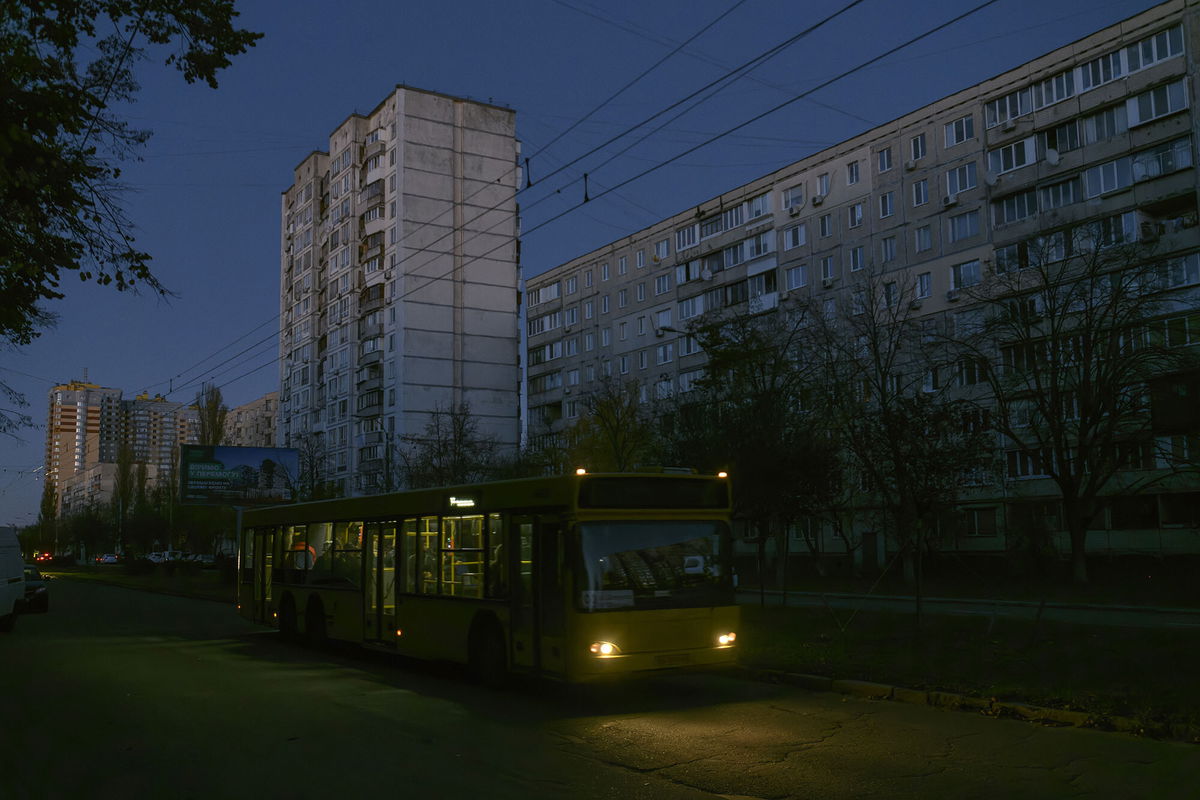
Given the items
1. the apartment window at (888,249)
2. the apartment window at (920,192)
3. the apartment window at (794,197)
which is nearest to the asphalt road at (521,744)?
the apartment window at (920,192)

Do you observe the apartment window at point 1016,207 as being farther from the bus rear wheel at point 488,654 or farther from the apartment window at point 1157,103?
the bus rear wheel at point 488,654

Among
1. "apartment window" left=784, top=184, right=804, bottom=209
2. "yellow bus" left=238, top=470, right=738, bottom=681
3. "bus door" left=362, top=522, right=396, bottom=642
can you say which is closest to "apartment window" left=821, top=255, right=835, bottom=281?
"apartment window" left=784, top=184, right=804, bottom=209

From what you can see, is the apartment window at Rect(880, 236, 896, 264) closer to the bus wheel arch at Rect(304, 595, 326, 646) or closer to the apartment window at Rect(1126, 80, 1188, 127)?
the apartment window at Rect(1126, 80, 1188, 127)

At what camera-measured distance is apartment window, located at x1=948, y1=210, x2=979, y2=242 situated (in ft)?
167

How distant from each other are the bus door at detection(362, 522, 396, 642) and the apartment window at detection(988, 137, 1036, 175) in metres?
41.9

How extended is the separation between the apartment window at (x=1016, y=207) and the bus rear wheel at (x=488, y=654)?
140 feet

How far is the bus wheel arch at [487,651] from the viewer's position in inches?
512

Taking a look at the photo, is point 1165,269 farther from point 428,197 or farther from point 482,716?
point 428,197

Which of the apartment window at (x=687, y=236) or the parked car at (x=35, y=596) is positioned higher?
the apartment window at (x=687, y=236)

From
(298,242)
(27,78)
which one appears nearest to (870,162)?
(27,78)

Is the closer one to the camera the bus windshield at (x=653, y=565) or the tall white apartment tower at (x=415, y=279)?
the bus windshield at (x=653, y=565)

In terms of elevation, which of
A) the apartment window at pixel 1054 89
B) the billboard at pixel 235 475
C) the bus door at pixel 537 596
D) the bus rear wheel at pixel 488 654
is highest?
the apartment window at pixel 1054 89

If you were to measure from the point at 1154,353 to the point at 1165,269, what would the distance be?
361cm

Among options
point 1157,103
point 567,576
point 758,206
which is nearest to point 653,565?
point 567,576
